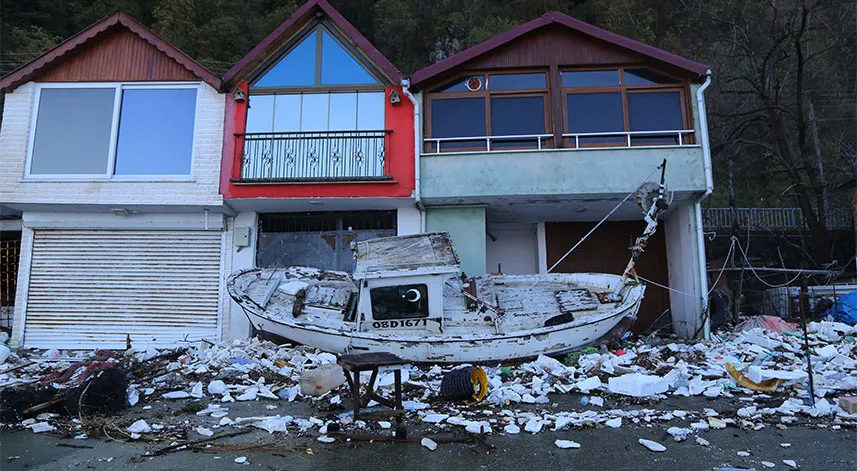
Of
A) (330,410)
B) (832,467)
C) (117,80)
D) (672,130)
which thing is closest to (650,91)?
(672,130)

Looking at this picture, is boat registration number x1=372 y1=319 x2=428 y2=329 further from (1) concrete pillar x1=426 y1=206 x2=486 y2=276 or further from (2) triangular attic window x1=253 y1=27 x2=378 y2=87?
(2) triangular attic window x1=253 y1=27 x2=378 y2=87

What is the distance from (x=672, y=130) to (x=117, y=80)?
1274 centimetres

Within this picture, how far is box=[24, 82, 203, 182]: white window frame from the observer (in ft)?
37.4

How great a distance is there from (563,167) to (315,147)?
220 inches

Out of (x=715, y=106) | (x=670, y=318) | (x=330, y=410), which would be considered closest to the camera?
(x=330, y=410)

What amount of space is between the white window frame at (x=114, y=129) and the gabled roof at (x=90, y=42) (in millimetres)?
337

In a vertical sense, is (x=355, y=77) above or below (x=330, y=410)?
above

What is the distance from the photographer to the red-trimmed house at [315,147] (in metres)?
11.4

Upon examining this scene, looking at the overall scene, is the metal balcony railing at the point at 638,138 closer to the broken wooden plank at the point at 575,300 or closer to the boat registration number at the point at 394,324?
the broken wooden plank at the point at 575,300

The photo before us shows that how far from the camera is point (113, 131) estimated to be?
11.6 m

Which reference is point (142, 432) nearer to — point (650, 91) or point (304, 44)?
point (304, 44)

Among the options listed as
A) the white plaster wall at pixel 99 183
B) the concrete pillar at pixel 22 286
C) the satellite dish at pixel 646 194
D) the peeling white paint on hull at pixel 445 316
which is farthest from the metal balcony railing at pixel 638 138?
the concrete pillar at pixel 22 286

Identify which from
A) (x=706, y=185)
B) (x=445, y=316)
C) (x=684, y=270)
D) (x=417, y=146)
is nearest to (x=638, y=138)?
(x=706, y=185)

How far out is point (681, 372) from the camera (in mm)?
7957
